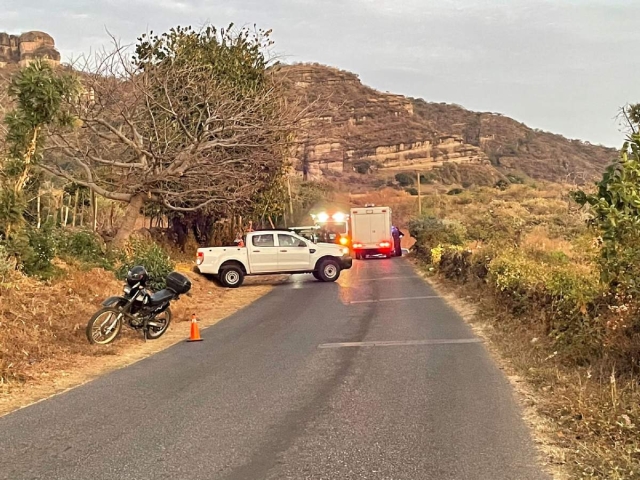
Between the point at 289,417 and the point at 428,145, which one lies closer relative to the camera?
the point at 289,417

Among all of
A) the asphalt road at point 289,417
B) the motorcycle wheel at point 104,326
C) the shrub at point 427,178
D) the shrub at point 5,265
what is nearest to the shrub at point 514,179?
the shrub at point 427,178

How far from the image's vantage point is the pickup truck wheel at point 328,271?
22.0 metres

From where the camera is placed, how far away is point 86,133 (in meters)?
20.4

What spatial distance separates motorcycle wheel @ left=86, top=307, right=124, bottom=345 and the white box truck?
23.1 meters

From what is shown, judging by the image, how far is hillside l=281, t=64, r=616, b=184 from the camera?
10462cm

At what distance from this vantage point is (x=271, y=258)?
21750 mm

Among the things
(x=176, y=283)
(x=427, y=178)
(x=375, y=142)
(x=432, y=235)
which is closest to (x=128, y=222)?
(x=176, y=283)

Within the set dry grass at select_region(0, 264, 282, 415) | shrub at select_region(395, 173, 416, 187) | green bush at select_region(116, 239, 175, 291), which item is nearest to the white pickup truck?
green bush at select_region(116, 239, 175, 291)

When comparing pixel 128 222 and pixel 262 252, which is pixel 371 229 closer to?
pixel 262 252

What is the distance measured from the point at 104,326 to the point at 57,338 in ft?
2.43

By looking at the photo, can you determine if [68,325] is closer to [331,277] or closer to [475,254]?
[475,254]

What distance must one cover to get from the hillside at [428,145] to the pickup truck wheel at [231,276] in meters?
70.6

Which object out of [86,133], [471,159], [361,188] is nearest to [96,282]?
[86,133]

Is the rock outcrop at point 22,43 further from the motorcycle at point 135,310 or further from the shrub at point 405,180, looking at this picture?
the motorcycle at point 135,310
